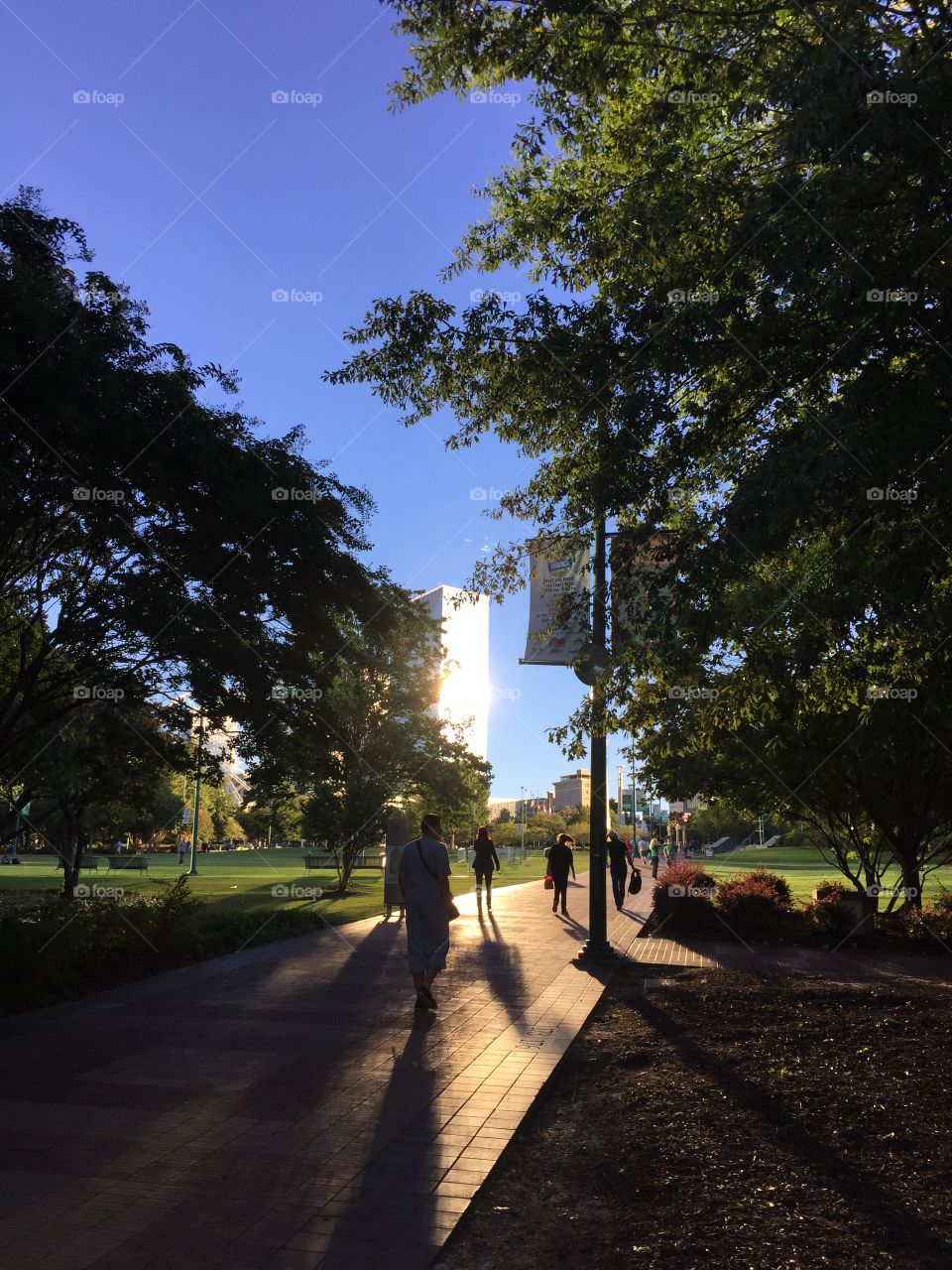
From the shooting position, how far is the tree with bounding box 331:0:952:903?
6.36 m

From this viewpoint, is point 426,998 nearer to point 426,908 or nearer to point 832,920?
point 426,908

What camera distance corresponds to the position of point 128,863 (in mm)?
53625

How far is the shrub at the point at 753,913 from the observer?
16188 millimetres

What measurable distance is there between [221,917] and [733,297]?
11.4 metres

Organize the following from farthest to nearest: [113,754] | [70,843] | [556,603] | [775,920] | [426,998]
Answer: [70,843], [775,920], [113,754], [556,603], [426,998]

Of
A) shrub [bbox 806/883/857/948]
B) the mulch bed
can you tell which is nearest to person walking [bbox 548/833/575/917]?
shrub [bbox 806/883/857/948]

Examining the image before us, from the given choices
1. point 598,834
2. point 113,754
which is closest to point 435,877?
point 598,834

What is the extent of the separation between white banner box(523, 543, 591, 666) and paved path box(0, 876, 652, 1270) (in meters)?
3.82

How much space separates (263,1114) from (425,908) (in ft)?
12.4

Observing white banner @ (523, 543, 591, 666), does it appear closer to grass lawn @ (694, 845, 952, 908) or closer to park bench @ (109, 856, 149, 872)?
grass lawn @ (694, 845, 952, 908)

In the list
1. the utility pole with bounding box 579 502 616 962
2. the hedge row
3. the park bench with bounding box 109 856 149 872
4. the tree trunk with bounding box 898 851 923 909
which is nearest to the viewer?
the utility pole with bounding box 579 502 616 962

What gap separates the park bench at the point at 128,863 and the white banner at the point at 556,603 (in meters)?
42.4

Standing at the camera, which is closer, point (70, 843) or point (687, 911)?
point (687, 911)

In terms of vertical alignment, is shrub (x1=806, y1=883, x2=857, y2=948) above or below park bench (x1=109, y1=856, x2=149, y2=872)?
above
